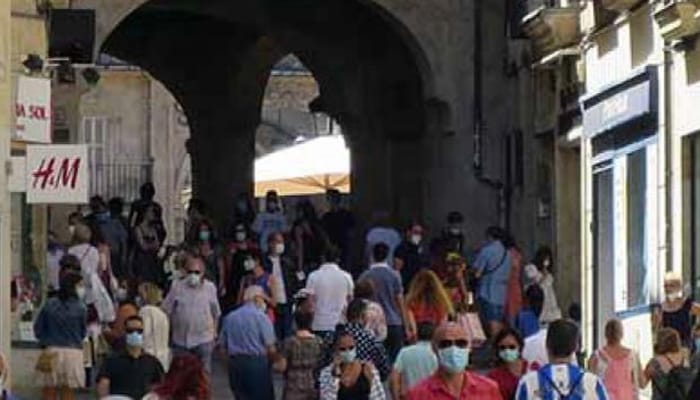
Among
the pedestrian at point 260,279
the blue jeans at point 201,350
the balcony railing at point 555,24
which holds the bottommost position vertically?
the blue jeans at point 201,350

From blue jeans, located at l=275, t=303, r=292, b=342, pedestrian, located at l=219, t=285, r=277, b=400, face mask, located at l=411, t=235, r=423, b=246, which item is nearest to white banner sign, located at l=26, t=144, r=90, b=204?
pedestrian, located at l=219, t=285, r=277, b=400

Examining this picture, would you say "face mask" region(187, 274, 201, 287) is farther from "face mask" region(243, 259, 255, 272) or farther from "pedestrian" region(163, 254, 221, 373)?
"face mask" region(243, 259, 255, 272)

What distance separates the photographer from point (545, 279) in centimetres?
2803

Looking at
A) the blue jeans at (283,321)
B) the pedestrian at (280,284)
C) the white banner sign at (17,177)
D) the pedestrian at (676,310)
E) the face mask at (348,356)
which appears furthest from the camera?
the blue jeans at (283,321)

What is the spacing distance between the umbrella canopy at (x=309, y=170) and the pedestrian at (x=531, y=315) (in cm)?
1710

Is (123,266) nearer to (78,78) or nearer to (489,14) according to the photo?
(78,78)

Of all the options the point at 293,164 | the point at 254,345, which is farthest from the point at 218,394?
the point at 293,164

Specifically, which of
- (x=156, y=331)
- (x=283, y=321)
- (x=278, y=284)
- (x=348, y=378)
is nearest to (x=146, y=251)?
(x=283, y=321)

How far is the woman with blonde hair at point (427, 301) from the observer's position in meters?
21.2

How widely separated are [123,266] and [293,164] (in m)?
12.9

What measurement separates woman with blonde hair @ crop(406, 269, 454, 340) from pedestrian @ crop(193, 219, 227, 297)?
7518mm

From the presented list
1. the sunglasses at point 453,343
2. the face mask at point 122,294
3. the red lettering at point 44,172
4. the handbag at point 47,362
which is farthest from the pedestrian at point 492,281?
the sunglasses at point 453,343

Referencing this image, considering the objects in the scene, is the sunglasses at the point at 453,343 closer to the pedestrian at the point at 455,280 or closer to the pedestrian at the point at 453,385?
the pedestrian at the point at 453,385

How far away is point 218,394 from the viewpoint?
26609mm
